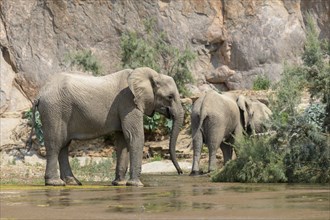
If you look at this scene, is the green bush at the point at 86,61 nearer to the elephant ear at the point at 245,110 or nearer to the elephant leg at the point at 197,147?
the elephant ear at the point at 245,110

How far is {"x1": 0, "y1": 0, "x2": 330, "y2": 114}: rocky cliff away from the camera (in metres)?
38.5

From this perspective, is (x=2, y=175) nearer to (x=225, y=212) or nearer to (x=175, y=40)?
(x=225, y=212)

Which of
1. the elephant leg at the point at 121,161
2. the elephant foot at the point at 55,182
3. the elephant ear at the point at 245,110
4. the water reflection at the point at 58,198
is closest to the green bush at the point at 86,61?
the elephant ear at the point at 245,110

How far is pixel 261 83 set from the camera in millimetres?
36094

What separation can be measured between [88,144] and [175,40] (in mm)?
10614

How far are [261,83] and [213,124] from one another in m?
13.6

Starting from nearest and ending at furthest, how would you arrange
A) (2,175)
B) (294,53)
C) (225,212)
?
(225,212) → (2,175) → (294,53)

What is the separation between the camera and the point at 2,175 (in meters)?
21.0

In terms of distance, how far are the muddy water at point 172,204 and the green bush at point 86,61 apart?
21.0 metres

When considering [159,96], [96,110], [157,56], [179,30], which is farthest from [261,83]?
[96,110]

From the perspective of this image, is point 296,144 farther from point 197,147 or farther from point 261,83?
point 261,83

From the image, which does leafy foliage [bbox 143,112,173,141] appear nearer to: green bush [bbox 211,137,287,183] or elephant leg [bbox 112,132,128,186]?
green bush [bbox 211,137,287,183]

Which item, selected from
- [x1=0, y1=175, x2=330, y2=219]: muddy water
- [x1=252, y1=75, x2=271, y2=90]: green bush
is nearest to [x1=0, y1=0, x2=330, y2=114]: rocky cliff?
[x1=252, y1=75, x2=271, y2=90]: green bush

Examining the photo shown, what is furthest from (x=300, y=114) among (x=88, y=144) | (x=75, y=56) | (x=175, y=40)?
(x=175, y=40)
